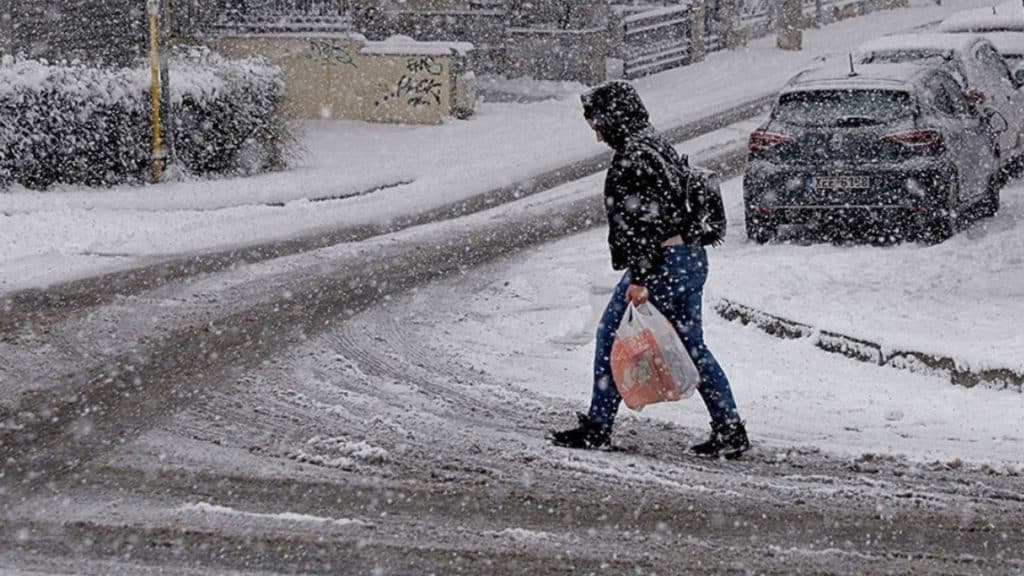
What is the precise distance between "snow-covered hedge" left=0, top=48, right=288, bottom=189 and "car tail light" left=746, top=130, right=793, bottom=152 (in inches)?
280

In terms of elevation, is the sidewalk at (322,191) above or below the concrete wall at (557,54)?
below

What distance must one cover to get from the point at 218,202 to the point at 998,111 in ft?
26.0

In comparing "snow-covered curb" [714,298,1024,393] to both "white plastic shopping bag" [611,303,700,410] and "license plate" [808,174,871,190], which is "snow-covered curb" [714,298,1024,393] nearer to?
"white plastic shopping bag" [611,303,700,410]

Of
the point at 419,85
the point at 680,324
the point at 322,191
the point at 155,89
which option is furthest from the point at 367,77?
the point at 680,324

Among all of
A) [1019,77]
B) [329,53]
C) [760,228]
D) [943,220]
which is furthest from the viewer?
[329,53]

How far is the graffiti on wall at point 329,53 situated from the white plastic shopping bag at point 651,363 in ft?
54.8

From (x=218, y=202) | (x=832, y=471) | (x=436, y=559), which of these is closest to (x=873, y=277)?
(x=832, y=471)

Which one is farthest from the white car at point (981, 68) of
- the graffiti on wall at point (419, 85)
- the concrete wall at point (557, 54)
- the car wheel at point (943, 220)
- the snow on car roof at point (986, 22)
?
the concrete wall at point (557, 54)

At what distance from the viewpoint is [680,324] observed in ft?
24.2

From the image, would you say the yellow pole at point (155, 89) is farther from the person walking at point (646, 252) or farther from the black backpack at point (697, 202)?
the black backpack at point (697, 202)

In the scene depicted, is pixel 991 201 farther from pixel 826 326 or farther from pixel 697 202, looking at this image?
pixel 697 202

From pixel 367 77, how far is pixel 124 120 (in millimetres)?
6829

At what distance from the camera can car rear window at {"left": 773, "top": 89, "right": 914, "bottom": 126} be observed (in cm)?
1298

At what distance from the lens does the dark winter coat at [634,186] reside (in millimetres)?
7148
